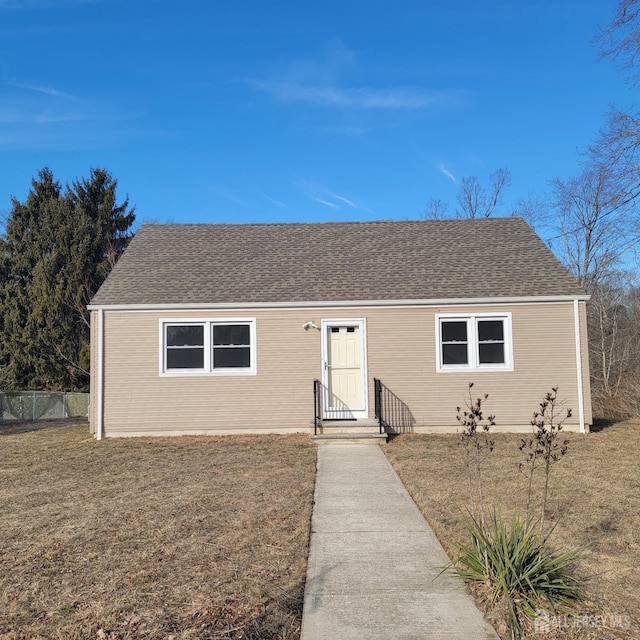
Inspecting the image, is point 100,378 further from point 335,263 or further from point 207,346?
point 335,263

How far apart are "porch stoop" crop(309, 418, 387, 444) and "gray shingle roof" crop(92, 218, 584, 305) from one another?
8.76ft

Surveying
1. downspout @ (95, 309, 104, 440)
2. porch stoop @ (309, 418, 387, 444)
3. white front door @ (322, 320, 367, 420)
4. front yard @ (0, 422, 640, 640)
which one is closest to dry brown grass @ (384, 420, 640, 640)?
front yard @ (0, 422, 640, 640)

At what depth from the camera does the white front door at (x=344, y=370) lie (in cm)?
1120

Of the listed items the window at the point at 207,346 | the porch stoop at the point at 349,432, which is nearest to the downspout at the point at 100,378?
the window at the point at 207,346

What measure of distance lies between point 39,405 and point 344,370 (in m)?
11.8

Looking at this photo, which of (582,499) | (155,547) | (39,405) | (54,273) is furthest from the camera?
(54,273)

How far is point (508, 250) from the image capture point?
12.8 metres

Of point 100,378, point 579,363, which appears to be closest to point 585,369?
point 579,363

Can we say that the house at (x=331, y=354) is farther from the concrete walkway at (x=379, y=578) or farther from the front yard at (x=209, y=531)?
the concrete walkway at (x=379, y=578)

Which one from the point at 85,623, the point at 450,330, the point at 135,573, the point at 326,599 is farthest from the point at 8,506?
the point at 450,330

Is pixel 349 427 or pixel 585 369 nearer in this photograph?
pixel 349 427

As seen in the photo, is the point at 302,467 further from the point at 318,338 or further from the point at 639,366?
the point at 639,366

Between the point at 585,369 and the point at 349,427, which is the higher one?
Answer: the point at 585,369

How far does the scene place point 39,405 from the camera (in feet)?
57.2
